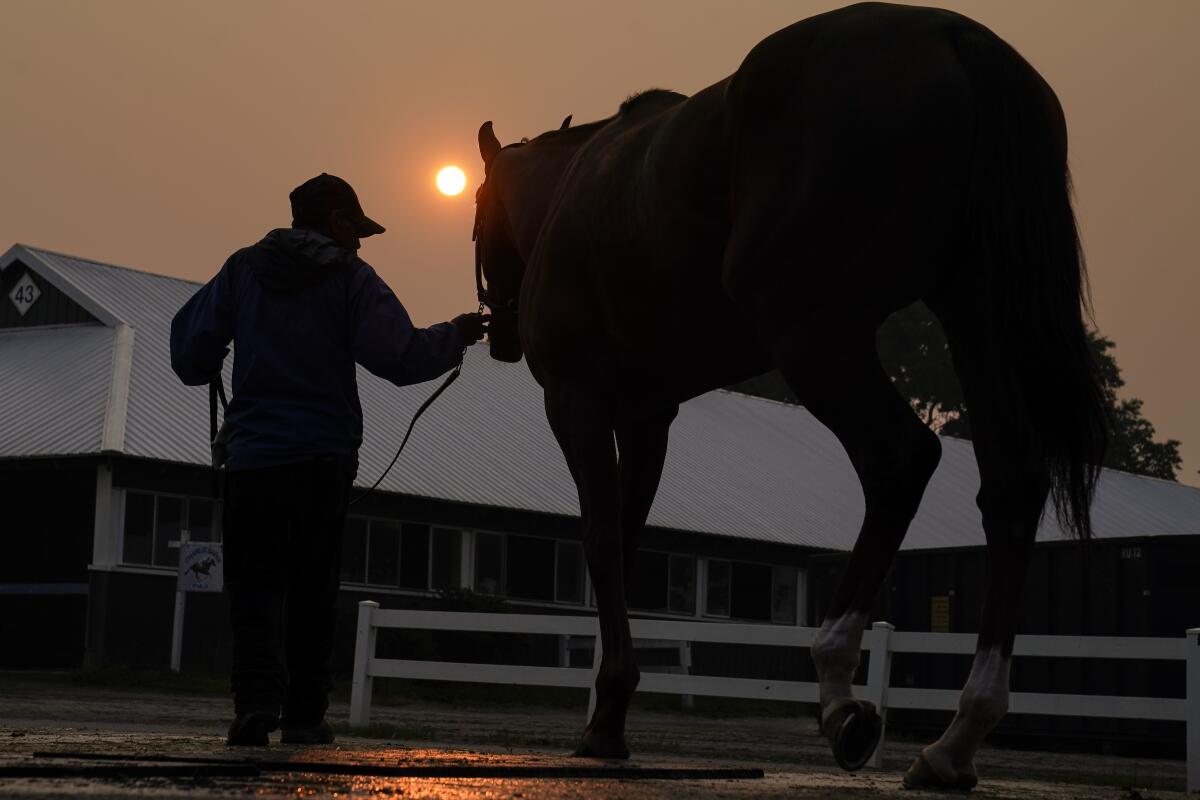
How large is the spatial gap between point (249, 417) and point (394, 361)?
1.95 ft

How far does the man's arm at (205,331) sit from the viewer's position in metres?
7.13

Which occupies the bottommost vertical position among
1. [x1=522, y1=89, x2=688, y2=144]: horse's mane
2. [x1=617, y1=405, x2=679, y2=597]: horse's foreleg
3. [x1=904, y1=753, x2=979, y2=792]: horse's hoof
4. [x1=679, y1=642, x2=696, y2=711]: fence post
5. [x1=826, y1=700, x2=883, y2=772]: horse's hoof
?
[x1=679, y1=642, x2=696, y2=711]: fence post

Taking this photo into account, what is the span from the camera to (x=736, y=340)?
6.30 m

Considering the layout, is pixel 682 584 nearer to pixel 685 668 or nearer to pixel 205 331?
pixel 685 668

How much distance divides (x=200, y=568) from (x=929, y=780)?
73.1 feet

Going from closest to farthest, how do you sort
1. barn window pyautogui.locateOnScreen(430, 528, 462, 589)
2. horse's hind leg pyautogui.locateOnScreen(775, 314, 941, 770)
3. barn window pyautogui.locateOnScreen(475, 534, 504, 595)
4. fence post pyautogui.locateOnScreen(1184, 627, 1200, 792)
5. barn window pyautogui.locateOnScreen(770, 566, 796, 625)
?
horse's hind leg pyautogui.locateOnScreen(775, 314, 941, 770) < fence post pyautogui.locateOnScreen(1184, 627, 1200, 792) < barn window pyautogui.locateOnScreen(430, 528, 462, 589) < barn window pyautogui.locateOnScreen(475, 534, 504, 595) < barn window pyautogui.locateOnScreen(770, 566, 796, 625)

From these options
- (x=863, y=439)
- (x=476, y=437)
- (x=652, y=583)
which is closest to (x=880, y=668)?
(x=863, y=439)

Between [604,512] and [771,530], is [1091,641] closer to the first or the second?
A: [604,512]

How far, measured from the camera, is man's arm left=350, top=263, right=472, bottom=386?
685 centimetres

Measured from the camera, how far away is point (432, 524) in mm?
35062

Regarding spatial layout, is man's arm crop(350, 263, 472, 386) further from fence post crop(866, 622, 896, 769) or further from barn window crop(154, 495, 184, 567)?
barn window crop(154, 495, 184, 567)

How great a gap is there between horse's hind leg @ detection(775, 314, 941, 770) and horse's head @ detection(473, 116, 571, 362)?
280cm

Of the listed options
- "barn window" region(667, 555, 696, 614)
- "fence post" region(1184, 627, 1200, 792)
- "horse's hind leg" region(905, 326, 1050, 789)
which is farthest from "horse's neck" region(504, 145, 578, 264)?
"barn window" region(667, 555, 696, 614)

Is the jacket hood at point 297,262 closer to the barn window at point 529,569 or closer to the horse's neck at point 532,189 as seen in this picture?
the horse's neck at point 532,189
